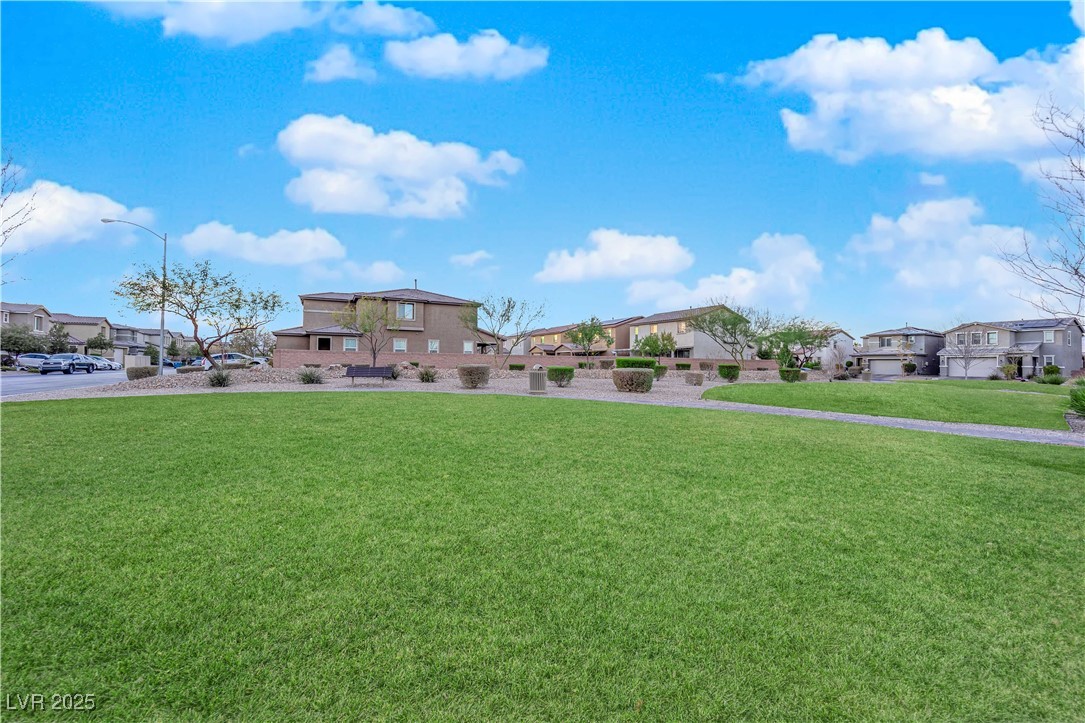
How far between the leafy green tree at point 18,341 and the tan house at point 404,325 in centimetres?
3124

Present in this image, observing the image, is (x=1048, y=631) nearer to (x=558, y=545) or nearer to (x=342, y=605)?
(x=558, y=545)

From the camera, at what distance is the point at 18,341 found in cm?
5244

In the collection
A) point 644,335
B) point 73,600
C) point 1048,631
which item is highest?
point 644,335

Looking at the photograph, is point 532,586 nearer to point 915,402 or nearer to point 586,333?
point 915,402

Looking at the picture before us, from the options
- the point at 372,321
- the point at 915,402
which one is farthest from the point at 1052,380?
the point at 372,321

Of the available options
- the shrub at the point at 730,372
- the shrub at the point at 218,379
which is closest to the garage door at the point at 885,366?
the shrub at the point at 730,372

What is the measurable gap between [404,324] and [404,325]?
0.30ft

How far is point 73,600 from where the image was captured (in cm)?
330

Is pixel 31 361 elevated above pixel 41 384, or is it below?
above

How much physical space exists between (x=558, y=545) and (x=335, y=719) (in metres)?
2.19

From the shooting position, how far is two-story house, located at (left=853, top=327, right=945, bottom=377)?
6109 cm

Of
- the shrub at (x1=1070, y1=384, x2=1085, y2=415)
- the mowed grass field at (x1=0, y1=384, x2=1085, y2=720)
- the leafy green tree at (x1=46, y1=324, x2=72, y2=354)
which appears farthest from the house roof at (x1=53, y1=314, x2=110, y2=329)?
the shrub at (x1=1070, y1=384, x2=1085, y2=415)

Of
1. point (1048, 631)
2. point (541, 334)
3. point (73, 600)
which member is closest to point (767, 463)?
point (1048, 631)

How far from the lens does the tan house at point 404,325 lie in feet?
138
